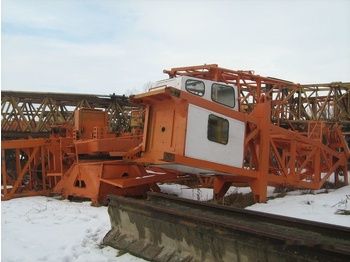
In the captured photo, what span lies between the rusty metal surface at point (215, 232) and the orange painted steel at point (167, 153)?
1587 millimetres

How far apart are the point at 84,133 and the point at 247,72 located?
633cm

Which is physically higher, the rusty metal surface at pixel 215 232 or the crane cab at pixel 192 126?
the crane cab at pixel 192 126

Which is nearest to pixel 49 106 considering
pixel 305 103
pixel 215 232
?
pixel 305 103

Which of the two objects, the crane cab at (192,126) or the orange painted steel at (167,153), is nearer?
the crane cab at (192,126)

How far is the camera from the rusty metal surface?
12.3 feet

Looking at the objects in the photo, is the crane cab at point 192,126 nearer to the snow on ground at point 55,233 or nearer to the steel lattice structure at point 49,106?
the snow on ground at point 55,233

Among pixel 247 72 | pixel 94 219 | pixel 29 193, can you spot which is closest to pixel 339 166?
pixel 247 72

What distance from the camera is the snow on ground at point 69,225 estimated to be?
5.39 m

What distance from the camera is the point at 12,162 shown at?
18844mm

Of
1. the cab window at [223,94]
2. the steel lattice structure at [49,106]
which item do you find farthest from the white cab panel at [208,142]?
the steel lattice structure at [49,106]

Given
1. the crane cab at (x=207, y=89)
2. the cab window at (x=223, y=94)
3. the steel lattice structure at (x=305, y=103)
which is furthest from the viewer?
the steel lattice structure at (x=305, y=103)

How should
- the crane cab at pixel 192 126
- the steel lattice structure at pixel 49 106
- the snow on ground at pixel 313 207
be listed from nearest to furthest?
the snow on ground at pixel 313 207 → the crane cab at pixel 192 126 → the steel lattice structure at pixel 49 106

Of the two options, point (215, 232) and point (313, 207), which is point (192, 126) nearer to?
point (215, 232)

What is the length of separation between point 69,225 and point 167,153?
8.28 ft
